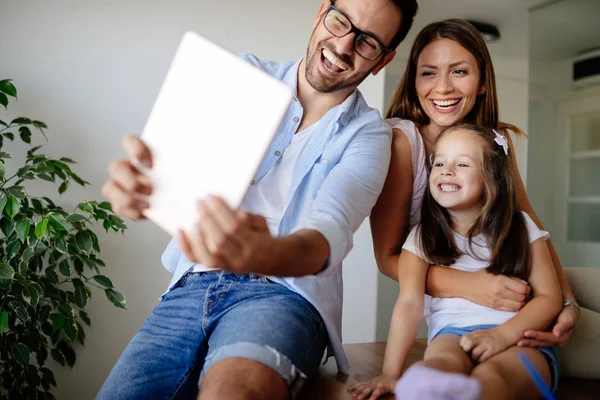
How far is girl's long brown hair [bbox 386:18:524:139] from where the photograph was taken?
164 centimetres

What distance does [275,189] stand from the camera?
132 centimetres

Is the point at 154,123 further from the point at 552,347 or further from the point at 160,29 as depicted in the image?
the point at 160,29

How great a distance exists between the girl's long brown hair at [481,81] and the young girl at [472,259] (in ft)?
0.58

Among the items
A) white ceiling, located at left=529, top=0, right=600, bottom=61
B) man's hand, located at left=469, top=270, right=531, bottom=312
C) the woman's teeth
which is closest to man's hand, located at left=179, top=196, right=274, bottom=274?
man's hand, located at left=469, top=270, right=531, bottom=312

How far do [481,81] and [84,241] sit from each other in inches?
55.9

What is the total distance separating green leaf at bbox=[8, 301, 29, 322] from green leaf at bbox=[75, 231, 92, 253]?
27 cm

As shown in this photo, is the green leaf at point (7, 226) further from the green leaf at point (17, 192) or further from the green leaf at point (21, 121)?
the green leaf at point (21, 121)

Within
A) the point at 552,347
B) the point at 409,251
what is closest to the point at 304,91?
the point at 409,251

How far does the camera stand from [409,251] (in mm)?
1483

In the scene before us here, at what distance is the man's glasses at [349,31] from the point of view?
133 cm

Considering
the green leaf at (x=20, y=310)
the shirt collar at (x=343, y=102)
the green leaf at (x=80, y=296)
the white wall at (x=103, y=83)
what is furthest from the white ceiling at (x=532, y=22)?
the green leaf at (x=20, y=310)

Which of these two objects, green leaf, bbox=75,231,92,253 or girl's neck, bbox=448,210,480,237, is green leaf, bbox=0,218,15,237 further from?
girl's neck, bbox=448,210,480,237

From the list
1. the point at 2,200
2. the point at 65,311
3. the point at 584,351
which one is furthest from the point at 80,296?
the point at 584,351

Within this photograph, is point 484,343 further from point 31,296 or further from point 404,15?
point 31,296
